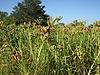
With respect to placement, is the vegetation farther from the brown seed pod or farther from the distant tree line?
the distant tree line

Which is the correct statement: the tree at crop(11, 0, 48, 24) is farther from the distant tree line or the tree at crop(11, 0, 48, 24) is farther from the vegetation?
the vegetation

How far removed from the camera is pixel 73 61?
239cm

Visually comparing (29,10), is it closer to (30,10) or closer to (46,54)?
(30,10)

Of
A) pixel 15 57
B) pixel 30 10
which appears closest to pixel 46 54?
pixel 15 57

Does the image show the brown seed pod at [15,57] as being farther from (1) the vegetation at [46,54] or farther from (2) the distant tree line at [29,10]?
(2) the distant tree line at [29,10]

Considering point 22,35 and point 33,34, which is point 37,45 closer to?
point 33,34

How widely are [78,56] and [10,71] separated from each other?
1.83ft

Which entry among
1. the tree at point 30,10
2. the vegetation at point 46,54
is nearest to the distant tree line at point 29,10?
the tree at point 30,10

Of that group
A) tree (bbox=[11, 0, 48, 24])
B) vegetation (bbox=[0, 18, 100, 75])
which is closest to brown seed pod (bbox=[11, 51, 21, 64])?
vegetation (bbox=[0, 18, 100, 75])

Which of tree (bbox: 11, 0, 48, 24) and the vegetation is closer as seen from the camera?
the vegetation

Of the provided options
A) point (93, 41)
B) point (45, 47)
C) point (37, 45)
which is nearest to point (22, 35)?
point (37, 45)

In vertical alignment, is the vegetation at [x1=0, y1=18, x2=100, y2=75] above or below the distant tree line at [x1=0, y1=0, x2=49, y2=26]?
below

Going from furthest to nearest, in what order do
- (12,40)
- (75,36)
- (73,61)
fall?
(75,36) → (12,40) → (73,61)

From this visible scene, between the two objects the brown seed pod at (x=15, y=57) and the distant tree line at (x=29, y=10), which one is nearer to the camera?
the brown seed pod at (x=15, y=57)
